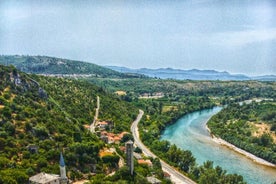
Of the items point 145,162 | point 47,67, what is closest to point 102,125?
point 145,162

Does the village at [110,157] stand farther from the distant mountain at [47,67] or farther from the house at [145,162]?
the distant mountain at [47,67]

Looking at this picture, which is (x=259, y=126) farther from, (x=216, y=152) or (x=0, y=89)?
(x=0, y=89)

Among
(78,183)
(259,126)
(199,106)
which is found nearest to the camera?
(78,183)

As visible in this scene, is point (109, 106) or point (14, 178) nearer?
point (14, 178)

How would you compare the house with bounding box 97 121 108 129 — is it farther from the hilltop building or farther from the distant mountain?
the distant mountain

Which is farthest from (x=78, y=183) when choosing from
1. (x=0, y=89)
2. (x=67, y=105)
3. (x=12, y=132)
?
(x=67, y=105)

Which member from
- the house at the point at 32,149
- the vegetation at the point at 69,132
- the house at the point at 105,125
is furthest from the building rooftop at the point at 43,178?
the house at the point at 105,125
